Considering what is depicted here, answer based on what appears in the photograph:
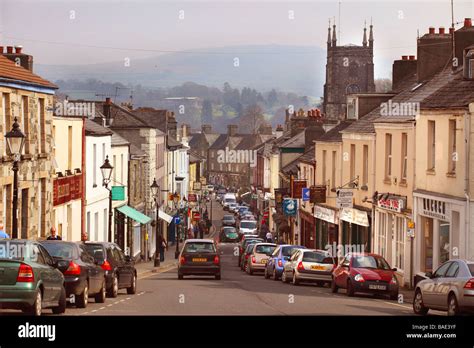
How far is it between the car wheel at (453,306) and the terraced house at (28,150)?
1551cm

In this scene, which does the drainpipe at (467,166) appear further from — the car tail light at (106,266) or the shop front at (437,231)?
the car tail light at (106,266)

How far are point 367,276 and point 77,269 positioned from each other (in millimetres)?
11842

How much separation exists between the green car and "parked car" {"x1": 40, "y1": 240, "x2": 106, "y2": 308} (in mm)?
1359

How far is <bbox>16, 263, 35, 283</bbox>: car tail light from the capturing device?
20.7 m

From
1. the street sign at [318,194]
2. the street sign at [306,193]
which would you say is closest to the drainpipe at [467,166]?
the street sign at [318,194]

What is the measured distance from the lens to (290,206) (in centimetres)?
7212

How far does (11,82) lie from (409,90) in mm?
20435

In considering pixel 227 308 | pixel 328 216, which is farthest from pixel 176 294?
pixel 328 216

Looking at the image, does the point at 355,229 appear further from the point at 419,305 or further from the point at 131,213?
the point at 419,305

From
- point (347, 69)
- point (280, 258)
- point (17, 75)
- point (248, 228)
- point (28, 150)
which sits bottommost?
point (248, 228)

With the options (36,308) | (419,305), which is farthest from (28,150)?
(36,308)
